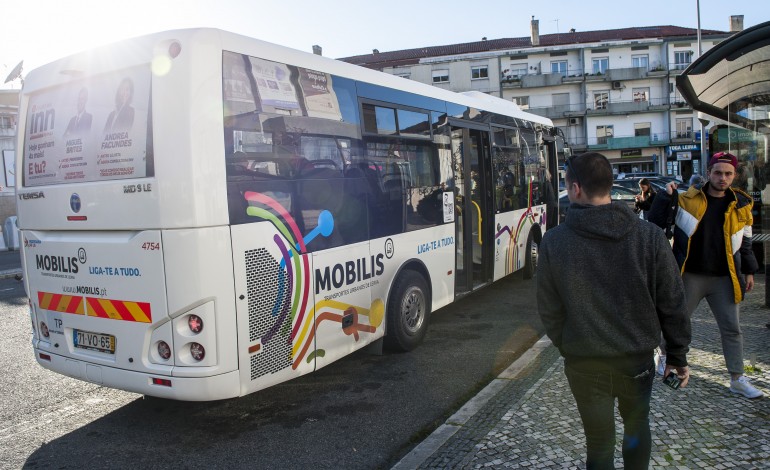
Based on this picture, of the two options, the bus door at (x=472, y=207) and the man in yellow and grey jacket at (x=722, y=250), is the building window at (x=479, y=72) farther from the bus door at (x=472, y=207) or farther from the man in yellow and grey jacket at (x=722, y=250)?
the man in yellow and grey jacket at (x=722, y=250)

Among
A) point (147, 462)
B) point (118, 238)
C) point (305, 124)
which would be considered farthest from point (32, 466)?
point (305, 124)

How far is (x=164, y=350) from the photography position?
13.9 feet

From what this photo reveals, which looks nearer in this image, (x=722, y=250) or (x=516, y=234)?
(x=722, y=250)

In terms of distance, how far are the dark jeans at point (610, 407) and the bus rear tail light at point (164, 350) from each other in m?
2.83

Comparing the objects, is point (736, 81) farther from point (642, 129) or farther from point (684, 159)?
point (642, 129)

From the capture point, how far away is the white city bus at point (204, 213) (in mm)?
4074

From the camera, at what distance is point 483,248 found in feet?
28.0

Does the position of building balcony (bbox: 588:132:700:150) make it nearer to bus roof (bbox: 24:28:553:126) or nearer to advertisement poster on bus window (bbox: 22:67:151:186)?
bus roof (bbox: 24:28:553:126)

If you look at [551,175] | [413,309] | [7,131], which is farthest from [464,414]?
[7,131]

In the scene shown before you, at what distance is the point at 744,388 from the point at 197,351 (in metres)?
4.19

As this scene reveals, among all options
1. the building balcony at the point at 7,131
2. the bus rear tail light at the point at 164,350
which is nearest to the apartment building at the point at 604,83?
the building balcony at the point at 7,131

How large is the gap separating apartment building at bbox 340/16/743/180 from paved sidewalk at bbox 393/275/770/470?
174ft

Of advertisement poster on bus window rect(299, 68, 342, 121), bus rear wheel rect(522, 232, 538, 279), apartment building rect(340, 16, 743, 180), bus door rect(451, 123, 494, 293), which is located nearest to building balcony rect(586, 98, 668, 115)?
apartment building rect(340, 16, 743, 180)

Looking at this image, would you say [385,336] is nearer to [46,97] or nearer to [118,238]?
[118,238]
